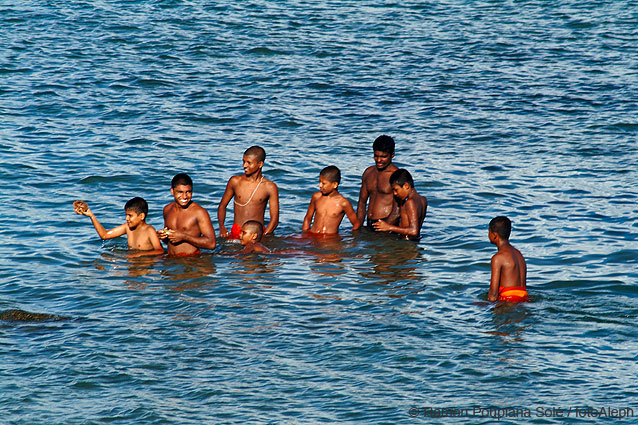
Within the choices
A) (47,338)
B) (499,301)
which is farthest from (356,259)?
(47,338)

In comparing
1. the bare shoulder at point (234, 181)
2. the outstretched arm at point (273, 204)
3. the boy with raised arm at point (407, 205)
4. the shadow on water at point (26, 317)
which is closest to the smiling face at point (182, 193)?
the bare shoulder at point (234, 181)

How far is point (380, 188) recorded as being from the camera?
1294 cm

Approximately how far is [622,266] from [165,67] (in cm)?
1471

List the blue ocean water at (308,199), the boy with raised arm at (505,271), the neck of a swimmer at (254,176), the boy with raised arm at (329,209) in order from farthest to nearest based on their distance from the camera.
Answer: the neck of a swimmer at (254,176)
the boy with raised arm at (329,209)
the boy with raised arm at (505,271)
the blue ocean water at (308,199)

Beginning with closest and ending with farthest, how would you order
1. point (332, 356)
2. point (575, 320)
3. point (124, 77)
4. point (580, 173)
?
point (332, 356)
point (575, 320)
point (580, 173)
point (124, 77)

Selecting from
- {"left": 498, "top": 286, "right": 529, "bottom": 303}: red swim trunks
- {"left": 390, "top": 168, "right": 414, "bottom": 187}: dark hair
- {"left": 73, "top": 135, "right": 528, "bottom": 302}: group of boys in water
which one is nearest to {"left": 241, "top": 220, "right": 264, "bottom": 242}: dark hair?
{"left": 73, "top": 135, "right": 528, "bottom": 302}: group of boys in water

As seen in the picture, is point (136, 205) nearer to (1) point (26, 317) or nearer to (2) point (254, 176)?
(2) point (254, 176)

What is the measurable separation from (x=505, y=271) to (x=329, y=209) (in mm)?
3537

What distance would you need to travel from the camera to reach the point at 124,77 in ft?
72.1

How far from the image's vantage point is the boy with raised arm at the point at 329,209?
490 inches

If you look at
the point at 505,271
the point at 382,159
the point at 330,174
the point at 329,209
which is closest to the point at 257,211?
the point at 329,209

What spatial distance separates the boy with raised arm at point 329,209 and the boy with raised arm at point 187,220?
1838mm

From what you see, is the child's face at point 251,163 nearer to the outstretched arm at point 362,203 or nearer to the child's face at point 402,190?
the outstretched arm at point 362,203

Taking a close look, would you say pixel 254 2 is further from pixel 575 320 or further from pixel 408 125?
pixel 575 320
